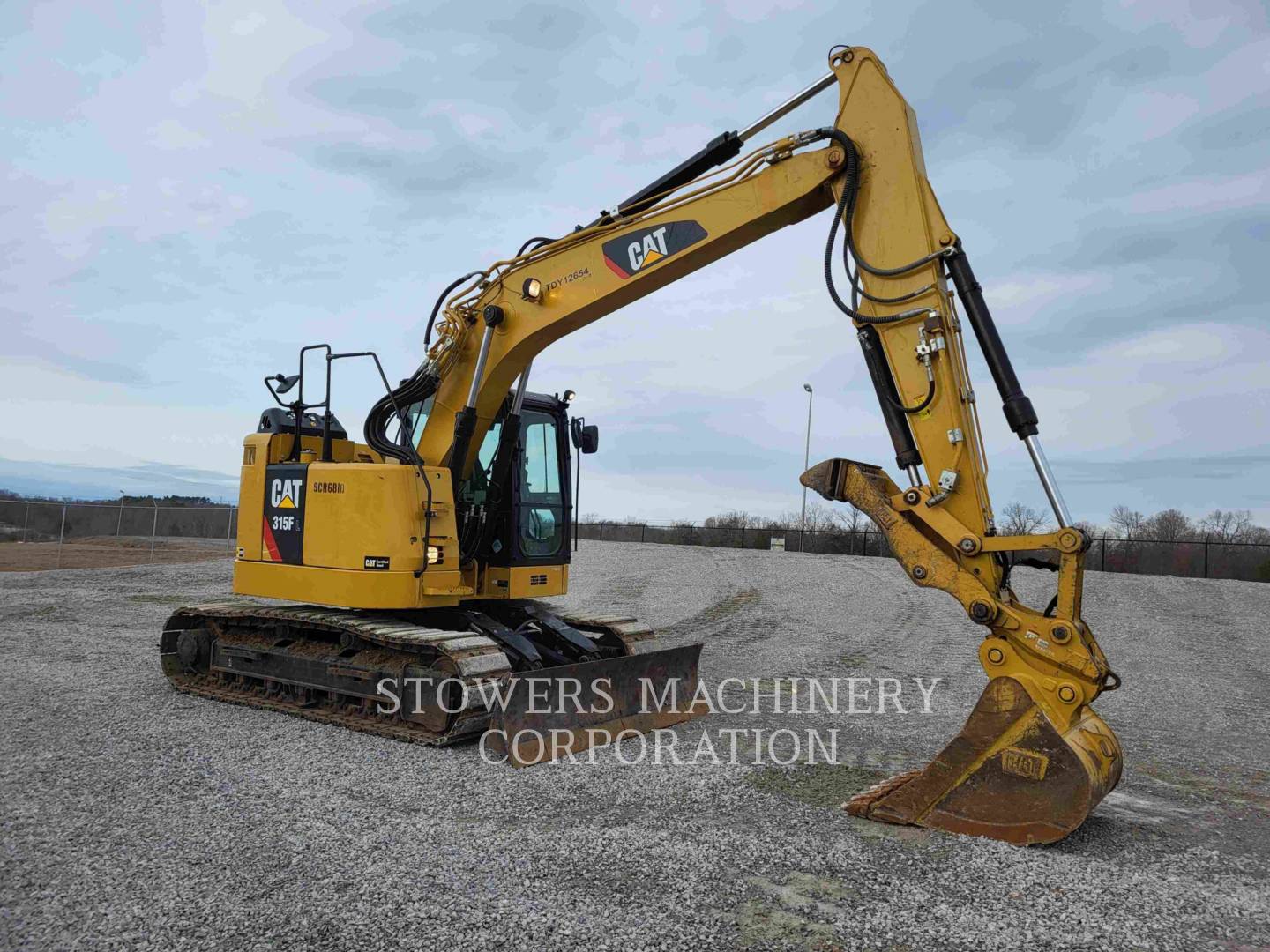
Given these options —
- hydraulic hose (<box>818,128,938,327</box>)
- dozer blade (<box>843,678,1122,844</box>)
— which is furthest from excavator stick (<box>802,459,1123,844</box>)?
hydraulic hose (<box>818,128,938,327</box>)

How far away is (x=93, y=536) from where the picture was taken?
31.2 metres

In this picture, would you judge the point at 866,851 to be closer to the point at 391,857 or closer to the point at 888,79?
the point at 391,857

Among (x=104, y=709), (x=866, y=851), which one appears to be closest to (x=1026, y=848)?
(x=866, y=851)

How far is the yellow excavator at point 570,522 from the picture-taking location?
4.83 meters

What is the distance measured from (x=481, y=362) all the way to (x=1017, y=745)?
501cm

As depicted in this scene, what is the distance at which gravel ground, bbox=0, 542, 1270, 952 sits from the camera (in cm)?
370

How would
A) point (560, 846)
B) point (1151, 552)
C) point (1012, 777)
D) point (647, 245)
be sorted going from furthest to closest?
1. point (1151, 552)
2. point (647, 245)
3. point (1012, 777)
4. point (560, 846)

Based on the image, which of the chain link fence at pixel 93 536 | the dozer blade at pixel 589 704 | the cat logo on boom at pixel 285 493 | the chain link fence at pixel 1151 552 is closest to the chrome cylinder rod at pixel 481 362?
the cat logo on boom at pixel 285 493

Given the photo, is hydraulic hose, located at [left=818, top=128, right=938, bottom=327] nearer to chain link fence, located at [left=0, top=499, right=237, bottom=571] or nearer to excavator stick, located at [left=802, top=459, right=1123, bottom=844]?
excavator stick, located at [left=802, top=459, right=1123, bottom=844]

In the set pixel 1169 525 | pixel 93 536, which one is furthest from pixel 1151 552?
pixel 93 536

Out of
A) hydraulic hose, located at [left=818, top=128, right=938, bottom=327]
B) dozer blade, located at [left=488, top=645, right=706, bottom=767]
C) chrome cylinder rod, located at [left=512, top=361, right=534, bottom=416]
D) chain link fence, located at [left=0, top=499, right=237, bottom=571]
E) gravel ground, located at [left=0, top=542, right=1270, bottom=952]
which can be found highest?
hydraulic hose, located at [left=818, top=128, right=938, bottom=327]

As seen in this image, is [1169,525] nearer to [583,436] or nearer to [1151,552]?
[1151,552]

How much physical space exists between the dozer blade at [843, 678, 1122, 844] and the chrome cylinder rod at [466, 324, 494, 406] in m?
4.59

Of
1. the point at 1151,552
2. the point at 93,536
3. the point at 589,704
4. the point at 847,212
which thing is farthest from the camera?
the point at 93,536
